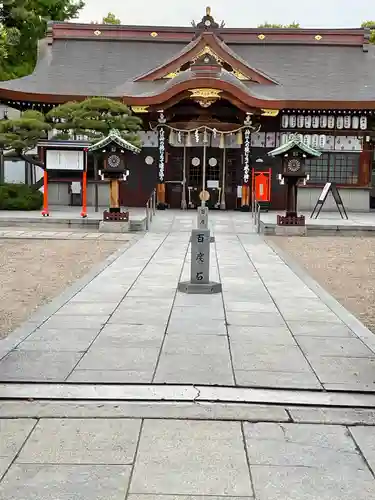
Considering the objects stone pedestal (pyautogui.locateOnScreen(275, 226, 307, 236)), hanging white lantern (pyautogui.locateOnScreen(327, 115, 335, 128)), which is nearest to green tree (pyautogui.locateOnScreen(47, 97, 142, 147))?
stone pedestal (pyautogui.locateOnScreen(275, 226, 307, 236))

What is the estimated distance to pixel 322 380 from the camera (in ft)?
15.8

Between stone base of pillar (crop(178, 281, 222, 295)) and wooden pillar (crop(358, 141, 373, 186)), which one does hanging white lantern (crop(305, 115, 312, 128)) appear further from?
stone base of pillar (crop(178, 281, 222, 295))

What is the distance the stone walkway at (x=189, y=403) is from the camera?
3209 mm

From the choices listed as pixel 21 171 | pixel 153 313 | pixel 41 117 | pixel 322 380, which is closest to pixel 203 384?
pixel 322 380

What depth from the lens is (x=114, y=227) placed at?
15930mm

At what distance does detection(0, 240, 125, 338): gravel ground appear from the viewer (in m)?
7.38

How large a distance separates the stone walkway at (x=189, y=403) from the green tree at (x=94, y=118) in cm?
1189

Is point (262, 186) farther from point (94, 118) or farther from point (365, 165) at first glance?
point (94, 118)

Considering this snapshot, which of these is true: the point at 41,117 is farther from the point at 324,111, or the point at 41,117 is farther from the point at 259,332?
the point at 259,332

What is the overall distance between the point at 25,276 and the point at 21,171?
1760 cm

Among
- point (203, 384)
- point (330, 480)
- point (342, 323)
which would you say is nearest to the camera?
point (330, 480)

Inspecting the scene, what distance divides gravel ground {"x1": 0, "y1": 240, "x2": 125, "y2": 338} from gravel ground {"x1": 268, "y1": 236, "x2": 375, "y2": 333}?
3907mm

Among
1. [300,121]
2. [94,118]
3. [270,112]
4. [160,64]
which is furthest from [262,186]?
[160,64]

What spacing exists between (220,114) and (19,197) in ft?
26.2
